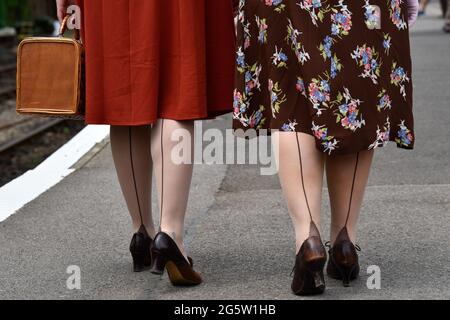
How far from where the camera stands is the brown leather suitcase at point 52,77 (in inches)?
160

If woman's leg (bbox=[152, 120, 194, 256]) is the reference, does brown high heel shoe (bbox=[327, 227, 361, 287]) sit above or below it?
below

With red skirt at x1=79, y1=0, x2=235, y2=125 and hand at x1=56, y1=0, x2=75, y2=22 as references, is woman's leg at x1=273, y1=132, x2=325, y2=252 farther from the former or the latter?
hand at x1=56, y1=0, x2=75, y2=22

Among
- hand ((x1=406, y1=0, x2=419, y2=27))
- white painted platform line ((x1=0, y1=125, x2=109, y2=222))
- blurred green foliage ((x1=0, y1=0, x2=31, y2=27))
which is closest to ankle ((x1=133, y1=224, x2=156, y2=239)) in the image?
hand ((x1=406, y1=0, x2=419, y2=27))

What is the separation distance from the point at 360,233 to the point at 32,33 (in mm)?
17690

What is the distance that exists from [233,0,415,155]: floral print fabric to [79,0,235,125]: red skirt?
0.15 meters

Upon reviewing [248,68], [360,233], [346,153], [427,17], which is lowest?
[427,17]

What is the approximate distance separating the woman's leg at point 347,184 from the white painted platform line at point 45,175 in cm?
209

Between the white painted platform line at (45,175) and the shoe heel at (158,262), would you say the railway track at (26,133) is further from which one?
the shoe heel at (158,262)

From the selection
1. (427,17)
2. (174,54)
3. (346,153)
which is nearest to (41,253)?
(174,54)

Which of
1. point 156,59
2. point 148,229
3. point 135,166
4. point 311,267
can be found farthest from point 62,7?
point 311,267

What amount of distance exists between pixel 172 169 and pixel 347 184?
2.10 ft

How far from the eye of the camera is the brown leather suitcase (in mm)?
4074

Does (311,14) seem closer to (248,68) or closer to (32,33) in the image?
(248,68)
